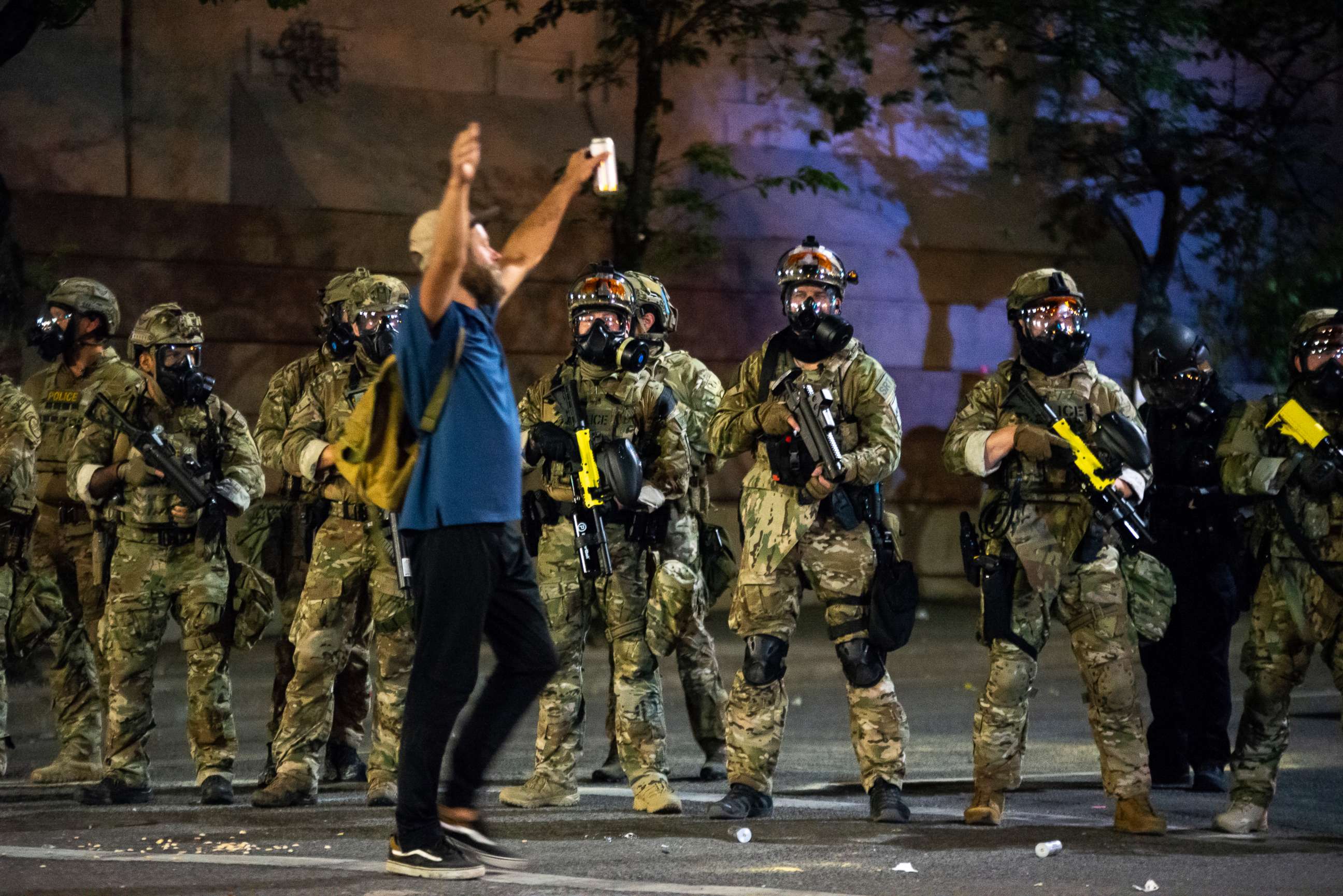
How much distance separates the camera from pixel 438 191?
14992mm

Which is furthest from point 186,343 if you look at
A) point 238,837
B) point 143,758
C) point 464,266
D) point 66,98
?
point 66,98

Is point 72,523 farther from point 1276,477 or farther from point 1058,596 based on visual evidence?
point 1276,477

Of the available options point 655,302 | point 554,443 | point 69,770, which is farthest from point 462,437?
point 69,770

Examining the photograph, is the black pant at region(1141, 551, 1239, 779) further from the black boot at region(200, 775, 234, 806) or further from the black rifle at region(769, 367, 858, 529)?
the black boot at region(200, 775, 234, 806)

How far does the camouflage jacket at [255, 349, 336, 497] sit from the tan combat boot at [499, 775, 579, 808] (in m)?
1.72

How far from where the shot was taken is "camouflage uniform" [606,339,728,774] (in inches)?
340

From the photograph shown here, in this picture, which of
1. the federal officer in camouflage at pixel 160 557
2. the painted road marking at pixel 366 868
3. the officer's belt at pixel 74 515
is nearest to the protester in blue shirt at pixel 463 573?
the painted road marking at pixel 366 868

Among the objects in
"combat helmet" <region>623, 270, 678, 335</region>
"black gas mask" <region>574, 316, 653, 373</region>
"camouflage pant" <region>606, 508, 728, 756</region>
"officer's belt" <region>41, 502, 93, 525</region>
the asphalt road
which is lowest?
the asphalt road

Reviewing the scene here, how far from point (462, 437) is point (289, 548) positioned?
3.55 m

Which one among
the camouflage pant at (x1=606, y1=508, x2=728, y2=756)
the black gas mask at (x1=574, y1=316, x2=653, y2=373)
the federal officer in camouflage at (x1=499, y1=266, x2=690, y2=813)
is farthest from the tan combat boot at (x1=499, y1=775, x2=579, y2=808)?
the black gas mask at (x1=574, y1=316, x2=653, y2=373)

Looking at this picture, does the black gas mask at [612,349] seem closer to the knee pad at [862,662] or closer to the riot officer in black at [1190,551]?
the knee pad at [862,662]

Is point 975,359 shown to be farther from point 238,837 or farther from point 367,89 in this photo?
point 238,837

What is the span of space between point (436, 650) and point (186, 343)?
3.19 meters

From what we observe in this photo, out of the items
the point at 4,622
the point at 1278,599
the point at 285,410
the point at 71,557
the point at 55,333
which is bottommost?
the point at 4,622
